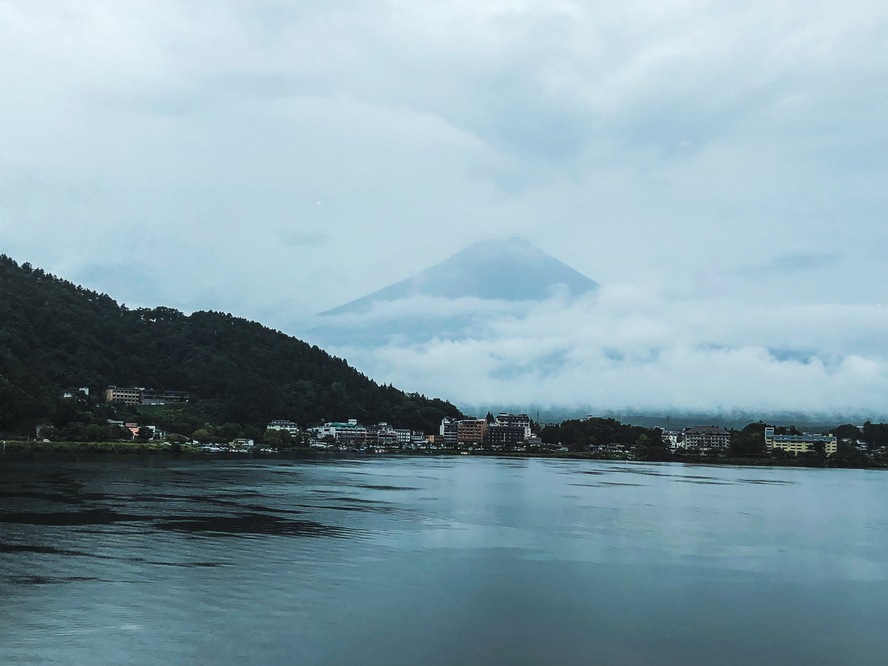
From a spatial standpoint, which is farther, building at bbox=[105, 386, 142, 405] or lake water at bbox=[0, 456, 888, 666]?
building at bbox=[105, 386, 142, 405]

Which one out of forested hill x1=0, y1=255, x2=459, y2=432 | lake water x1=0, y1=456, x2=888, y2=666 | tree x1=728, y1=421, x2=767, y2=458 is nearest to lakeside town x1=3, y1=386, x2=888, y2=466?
tree x1=728, y1=421, x2=767, y2=458

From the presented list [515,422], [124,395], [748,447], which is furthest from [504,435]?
[124,395]

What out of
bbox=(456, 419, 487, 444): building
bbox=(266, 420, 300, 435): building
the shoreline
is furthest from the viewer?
bbox=(456, 419, 487, 444): building

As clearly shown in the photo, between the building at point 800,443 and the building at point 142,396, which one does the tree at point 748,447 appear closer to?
the building at point 800,443

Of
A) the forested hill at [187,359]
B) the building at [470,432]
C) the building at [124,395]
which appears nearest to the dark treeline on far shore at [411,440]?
the building at [470,432]

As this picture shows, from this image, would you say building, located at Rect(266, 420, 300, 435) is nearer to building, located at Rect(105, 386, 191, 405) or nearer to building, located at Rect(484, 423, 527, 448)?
building, located at Rect(105, 386, 191, 405)

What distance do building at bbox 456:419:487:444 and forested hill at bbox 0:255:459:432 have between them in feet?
32.3

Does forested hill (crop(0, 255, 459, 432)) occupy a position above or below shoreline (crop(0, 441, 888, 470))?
above

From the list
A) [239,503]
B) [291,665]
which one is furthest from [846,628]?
[239,503]

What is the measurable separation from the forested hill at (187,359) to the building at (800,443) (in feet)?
214

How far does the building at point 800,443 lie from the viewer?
4222 inches

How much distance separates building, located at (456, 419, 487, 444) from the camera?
470 feet

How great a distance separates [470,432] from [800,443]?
190 feet

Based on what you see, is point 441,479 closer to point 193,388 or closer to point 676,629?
point 676,629
